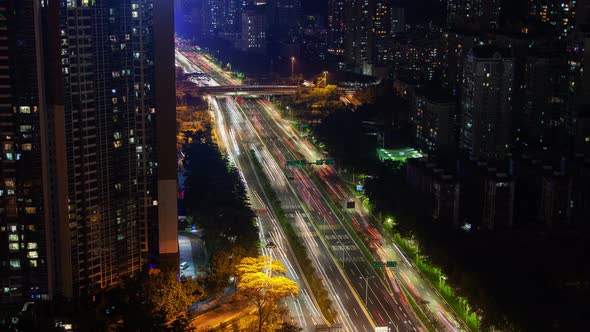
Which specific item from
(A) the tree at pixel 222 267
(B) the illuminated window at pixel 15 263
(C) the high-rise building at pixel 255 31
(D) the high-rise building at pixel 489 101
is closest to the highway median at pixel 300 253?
(A) the tree at pixel 222 267

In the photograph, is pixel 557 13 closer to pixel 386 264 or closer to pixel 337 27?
pixel 337 27

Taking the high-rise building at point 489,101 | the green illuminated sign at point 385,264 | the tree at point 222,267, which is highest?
the high-rise building at point 489,101

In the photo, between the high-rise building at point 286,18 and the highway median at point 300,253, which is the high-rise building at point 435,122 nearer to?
the highway median at point 300,253

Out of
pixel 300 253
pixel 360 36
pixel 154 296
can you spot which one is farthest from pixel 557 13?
pixel 154 296

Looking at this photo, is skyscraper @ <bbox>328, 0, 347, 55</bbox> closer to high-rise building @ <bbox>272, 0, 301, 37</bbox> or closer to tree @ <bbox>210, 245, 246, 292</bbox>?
high-rise building @ <bbox>272, 0, 301, 37</bbox>

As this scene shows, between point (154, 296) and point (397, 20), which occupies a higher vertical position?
point (397, 20)

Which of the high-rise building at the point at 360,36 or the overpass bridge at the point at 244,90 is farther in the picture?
the high-rise building at the point at 360,36
